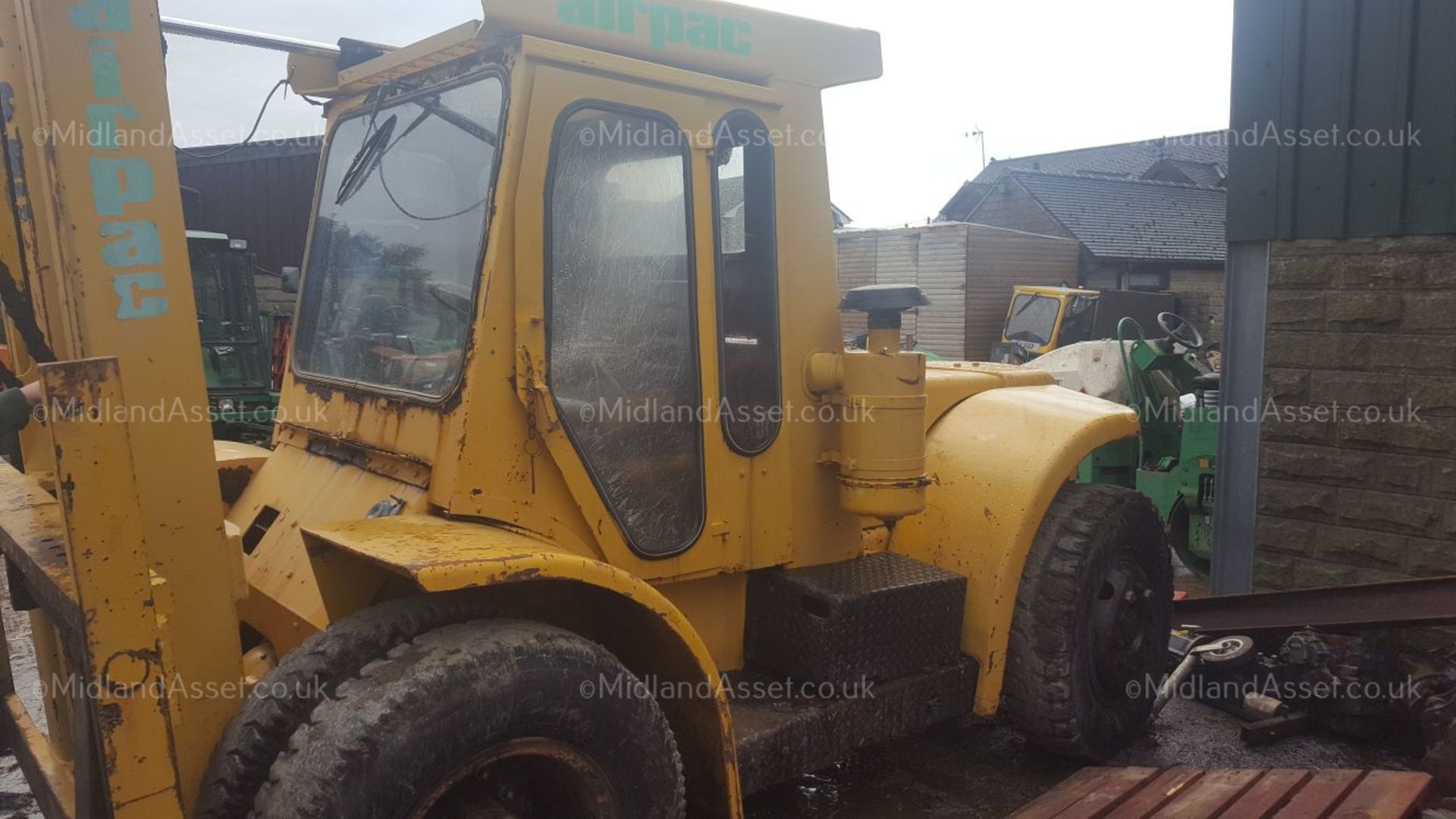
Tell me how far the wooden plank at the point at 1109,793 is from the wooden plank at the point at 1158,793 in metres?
0.02

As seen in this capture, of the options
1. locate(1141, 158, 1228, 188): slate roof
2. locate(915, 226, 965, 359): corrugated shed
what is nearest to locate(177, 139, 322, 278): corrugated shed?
locate(915, 226, 965, 359): corrugated shed

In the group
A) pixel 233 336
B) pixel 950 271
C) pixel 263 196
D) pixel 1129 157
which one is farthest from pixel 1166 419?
pixel 1129 157

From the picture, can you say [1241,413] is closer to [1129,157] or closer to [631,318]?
[631,318]

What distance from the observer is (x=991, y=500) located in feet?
12.4

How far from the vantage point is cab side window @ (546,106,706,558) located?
9.20 feet

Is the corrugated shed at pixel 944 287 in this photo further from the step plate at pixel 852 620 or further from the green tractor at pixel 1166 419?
the step plate at pixel 852 620

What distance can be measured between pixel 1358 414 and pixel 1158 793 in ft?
8.28

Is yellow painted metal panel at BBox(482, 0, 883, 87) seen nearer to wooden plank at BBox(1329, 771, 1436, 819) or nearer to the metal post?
wooden plank at BBox(1329, 771, 1436, 819)

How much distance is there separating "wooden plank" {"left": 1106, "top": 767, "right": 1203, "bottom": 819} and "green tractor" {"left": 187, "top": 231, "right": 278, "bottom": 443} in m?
10.3

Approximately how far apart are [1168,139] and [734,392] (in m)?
46.6

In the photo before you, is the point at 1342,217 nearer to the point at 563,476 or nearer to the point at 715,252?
the point at 715,252

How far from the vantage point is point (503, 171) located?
267 cm

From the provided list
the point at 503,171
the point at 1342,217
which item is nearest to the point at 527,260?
the point at 503,171

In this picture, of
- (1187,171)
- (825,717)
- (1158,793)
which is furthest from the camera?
(1187,171)
